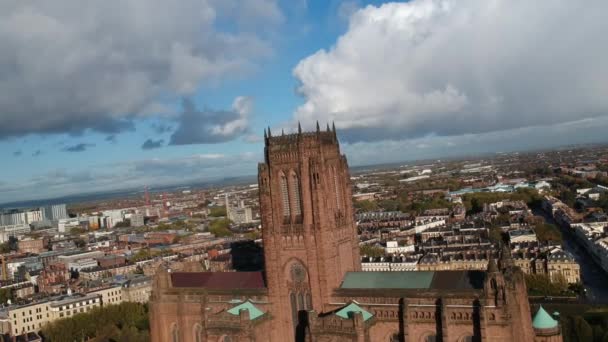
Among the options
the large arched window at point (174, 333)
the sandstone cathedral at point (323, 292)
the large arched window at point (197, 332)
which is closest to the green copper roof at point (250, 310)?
the sandstone cathedral at point (323, 292)

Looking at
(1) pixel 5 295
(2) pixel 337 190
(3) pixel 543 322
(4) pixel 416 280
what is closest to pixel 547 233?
(3) pixel 543 322

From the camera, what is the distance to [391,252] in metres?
138

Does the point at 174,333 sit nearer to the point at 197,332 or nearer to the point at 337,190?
the point at 197,332

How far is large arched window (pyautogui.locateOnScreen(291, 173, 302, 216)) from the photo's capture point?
53688 millimetres

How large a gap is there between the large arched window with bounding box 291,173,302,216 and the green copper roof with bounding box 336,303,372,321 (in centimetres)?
980

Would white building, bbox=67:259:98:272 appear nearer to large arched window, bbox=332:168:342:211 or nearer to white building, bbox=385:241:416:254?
white building, bbox=385:241:416:254

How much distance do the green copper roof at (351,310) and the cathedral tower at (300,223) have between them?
342 cm

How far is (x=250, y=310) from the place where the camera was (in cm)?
5294

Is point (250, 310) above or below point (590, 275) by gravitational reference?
above

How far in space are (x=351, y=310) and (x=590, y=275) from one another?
82345 mm

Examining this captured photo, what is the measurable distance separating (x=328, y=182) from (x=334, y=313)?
12282 millimetres

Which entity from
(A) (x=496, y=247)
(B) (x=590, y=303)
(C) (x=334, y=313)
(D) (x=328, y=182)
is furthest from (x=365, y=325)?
(A) (x=496, y=247)

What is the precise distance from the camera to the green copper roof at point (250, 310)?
52206 mm

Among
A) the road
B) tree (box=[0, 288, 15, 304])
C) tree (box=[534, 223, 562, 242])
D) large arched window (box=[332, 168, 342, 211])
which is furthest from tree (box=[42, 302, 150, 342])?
tree (box=[534, 223, 562, 242])
